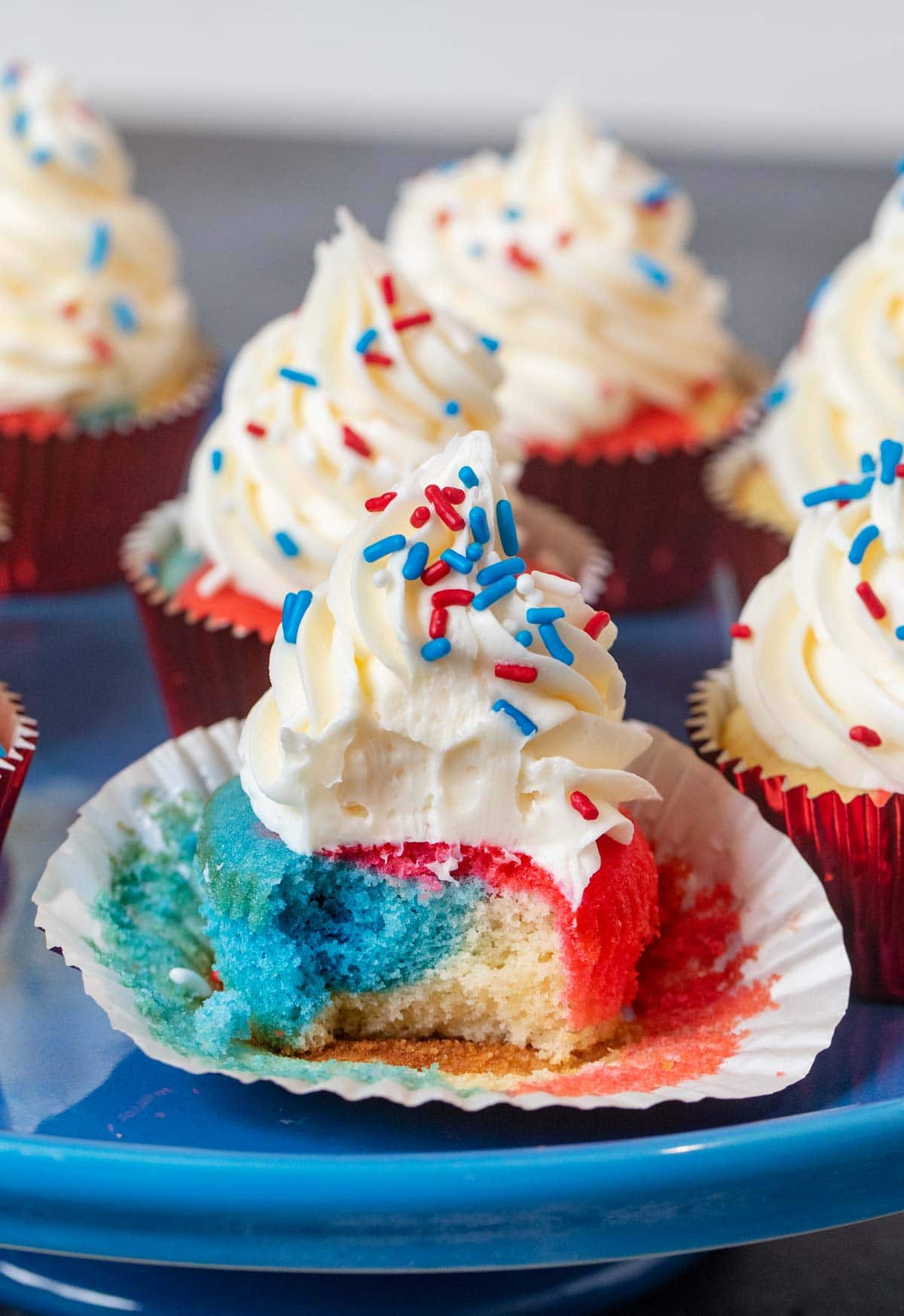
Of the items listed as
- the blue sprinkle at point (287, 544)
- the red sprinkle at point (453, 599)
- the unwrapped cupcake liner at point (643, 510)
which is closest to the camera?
the red sprinkle at point (453, 599)

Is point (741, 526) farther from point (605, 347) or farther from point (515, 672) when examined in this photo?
point (515, 672)

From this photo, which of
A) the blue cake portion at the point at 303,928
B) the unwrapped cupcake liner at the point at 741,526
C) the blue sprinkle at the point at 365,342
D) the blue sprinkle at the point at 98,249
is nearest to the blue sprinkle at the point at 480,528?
the blue cake portion at the point at 303,928

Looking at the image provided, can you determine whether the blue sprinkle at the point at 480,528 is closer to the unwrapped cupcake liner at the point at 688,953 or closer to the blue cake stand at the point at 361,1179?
the unwrapped cupcake liner at the point at 688,953

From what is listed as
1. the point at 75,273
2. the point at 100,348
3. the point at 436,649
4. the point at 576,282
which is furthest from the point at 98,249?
the point at 436,649

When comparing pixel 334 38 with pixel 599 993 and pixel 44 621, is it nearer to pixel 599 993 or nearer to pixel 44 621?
pixel 44 621

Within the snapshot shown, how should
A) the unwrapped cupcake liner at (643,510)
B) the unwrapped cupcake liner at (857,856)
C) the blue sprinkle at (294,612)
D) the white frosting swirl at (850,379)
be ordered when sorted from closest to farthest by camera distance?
1. the blue sprinkle at (294,612)
2. the unwrapped cupcake liner at (857,856)
3. the white frosting swirl at (850,379)
4. the unwrapped cupcake liner at (643,510)

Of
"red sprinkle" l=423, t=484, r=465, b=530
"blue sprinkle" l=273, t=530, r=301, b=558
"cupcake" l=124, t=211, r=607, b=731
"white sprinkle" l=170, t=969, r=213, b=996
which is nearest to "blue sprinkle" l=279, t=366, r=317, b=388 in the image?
"cupcake" l=124, t=211, r=607, b=731
